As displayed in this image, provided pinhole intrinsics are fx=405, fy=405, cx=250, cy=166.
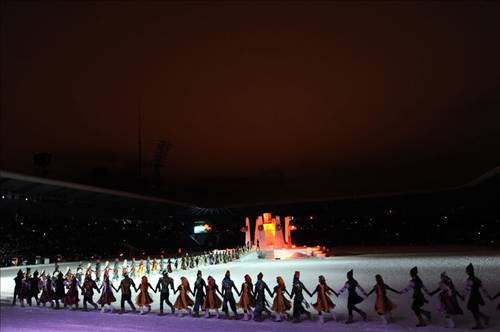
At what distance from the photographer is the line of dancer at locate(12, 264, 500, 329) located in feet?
28.6

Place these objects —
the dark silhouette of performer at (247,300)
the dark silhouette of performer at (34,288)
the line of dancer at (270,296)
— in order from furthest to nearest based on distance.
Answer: the dark silhouette of performer at (34,288) < the dark silhouette of performer at (247,300) < the line of dancer at (270,296)

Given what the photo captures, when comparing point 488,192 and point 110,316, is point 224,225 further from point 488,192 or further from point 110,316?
point 110,316

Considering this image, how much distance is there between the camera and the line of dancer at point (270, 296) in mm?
8727

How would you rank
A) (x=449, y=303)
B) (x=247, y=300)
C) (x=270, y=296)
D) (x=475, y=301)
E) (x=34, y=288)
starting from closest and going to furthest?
1. (x=475, y=301)
2. (x=449, y=303)
3. (x=247, y=300)
4. (x=270, y=296)
5. (x=34, y=288)

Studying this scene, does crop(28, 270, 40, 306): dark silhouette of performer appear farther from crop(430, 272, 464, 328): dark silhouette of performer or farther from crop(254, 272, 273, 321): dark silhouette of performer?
crop(430, 272, 464, 328): dark silhouette of performer

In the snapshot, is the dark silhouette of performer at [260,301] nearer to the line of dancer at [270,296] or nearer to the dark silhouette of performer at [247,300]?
the line of dancer at [270,296]

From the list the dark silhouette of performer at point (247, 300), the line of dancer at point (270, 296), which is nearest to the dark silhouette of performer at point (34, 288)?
the line of dancer at point (270, 296)

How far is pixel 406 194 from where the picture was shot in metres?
60.8

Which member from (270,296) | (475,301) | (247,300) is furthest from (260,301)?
(475,301)

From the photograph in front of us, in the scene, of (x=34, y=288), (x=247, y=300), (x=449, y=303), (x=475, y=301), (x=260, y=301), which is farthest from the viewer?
(x=34, y=288)

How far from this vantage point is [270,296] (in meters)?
11.2

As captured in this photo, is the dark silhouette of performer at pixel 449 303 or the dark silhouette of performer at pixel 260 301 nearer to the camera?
the dark silhouette of performer at pixel 449 303

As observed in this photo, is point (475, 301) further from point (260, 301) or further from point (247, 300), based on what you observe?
point (247, 300)

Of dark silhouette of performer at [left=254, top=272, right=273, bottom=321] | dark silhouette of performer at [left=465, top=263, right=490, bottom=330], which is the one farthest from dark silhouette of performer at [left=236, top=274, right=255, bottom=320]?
dark silhouette of performer at [left=465, top=263, right=490, bottom=330]
